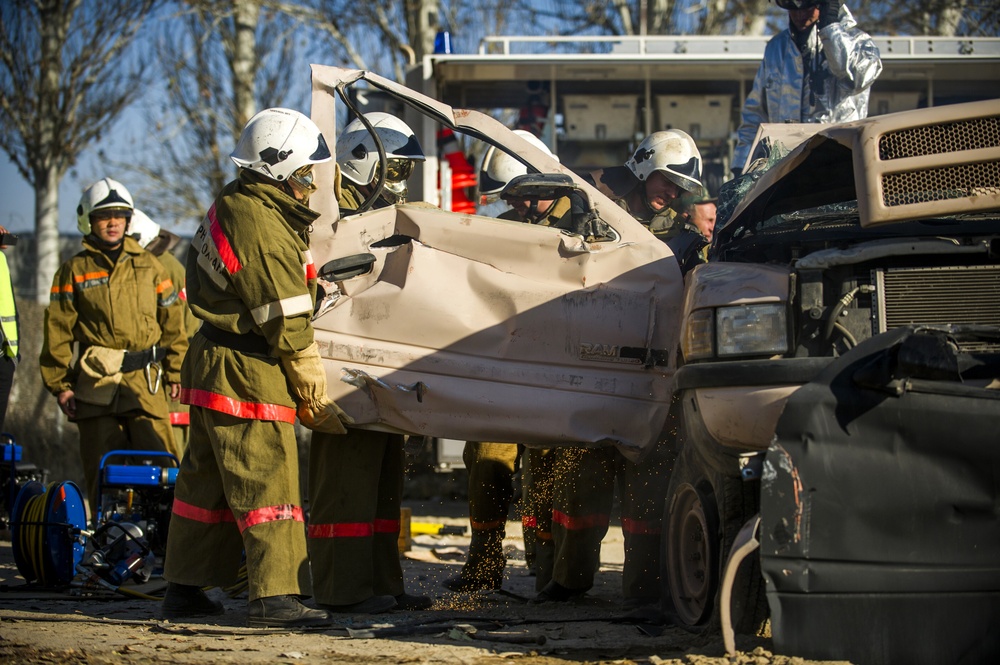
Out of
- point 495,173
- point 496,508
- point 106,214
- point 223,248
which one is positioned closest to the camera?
point 223,248

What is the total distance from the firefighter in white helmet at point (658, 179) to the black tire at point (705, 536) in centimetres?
206

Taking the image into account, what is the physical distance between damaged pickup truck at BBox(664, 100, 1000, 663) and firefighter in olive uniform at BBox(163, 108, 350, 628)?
1426 mm

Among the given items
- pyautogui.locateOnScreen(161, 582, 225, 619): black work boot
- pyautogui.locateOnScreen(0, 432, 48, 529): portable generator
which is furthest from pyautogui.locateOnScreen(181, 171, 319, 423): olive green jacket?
pyautogui.locateOnScreen(0, 432, 48, 529): portable generator

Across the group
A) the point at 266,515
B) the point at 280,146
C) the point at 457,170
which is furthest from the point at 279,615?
the point at 457,170

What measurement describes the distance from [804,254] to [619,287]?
0.90m

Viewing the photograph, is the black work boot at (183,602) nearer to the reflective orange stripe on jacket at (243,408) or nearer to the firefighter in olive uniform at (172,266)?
the reflective orange stripe on jacket at (243,408)

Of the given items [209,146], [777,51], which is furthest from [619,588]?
[209,146]

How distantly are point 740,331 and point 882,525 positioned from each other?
2.47 ft

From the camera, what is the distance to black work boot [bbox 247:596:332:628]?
440 centimetres

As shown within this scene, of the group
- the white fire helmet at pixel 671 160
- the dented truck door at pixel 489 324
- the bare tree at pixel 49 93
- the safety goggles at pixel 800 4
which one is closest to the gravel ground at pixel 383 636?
the dented truck door at pixel 489 324

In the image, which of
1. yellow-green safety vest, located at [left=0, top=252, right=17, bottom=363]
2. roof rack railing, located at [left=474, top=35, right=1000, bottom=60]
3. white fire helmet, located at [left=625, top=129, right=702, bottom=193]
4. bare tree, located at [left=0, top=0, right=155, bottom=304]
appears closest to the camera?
white fire helmet, located at [left=625, top=129, right=702, bottom=193]

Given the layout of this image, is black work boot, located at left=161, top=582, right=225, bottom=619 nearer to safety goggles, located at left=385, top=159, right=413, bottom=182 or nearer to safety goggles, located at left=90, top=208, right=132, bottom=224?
safety goggles, located at left=385, top=159, right=413, bottom=182

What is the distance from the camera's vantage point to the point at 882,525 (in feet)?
10.8

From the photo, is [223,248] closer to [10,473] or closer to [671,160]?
[671,160]
